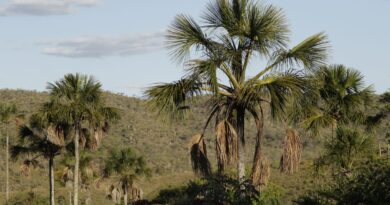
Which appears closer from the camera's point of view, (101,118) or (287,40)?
(287,40)

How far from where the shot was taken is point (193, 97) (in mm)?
19359

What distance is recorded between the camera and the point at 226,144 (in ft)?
59.6

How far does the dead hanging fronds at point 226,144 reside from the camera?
18.0 metres

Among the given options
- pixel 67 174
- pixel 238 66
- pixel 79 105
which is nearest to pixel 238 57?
pixel 238 66

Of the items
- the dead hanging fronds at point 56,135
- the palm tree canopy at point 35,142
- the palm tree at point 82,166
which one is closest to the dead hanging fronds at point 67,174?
the palm tree at point 82,166

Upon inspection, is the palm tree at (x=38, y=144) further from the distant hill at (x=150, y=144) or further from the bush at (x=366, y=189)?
the bush at (x=366, y=189)

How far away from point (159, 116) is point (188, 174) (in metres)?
44.7

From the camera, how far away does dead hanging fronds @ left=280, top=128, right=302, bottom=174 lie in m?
18.4

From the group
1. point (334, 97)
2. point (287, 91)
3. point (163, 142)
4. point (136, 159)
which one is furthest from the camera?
point (163, 142)

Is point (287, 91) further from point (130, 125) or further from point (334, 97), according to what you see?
point (130, 125)

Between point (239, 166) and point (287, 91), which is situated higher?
point (287, 91)

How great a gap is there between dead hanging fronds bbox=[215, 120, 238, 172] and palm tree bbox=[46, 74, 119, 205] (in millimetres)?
23311

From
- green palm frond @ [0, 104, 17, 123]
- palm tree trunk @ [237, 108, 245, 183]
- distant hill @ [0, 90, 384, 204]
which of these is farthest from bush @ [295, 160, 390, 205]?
distant hill @ [0, 90, 384, 204]

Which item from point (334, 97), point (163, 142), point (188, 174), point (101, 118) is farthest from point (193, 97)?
point (163, 142)
